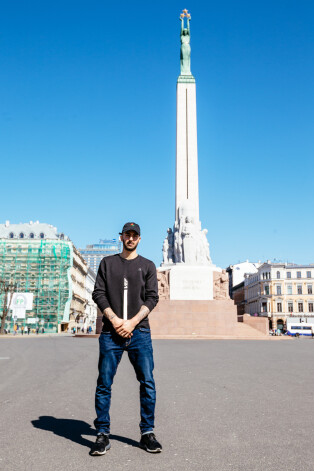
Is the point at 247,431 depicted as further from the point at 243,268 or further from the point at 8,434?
the point at 243,268

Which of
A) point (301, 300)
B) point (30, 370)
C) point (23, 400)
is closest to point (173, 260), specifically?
point (30, 370)

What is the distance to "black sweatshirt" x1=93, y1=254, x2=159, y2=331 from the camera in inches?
178

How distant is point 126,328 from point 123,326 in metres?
0.03

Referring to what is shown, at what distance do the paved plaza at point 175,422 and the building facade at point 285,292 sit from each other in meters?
72.9

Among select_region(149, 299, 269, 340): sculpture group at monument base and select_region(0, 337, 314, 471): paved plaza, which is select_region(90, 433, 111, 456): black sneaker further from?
select_region(149, 299, 269, 340): sculpture group at monument base

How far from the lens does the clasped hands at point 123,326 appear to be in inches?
170

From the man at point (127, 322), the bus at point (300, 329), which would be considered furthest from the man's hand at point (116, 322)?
the bus at point (300, 329)

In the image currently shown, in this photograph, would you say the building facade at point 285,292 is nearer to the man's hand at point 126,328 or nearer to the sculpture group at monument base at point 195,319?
the sculpture group at monument base at point 195,319

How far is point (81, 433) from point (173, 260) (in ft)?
92.1

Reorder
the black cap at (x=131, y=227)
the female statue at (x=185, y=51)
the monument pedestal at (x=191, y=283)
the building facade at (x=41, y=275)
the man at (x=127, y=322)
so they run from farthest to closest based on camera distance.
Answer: the building facade at (x=41, y=275), the female statue at (x=185, y=51), the monument pedestal at (x=191, y=283), the black cap at (x=131, y=227), the man at (x=127, y=322)

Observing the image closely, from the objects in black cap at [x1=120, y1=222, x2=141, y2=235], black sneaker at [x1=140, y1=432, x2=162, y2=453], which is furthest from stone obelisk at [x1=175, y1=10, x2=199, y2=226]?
black sneaker at [x1=140, y1=432, x2=162, y2=453]

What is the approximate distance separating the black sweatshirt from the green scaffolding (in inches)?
2270

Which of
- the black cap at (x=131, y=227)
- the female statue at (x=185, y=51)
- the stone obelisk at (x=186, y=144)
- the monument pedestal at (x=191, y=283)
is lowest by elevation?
the black cap at (x=131, y=227)

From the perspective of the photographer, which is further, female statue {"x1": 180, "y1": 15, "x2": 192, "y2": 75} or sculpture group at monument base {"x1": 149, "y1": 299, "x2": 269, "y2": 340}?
female statue {"x1": 180, "y1": 15, "x2": 192, "y2": 75}
